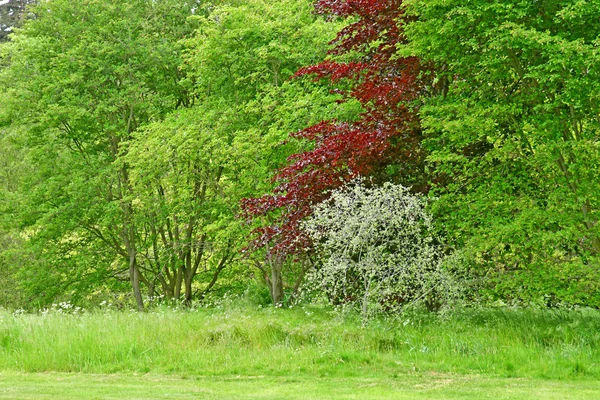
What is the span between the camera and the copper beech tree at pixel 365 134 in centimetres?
1131

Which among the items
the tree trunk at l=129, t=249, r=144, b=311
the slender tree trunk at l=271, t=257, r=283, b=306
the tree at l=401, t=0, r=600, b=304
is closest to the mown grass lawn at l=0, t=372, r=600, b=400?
the tree at l=401, t=0, r=600, b=304

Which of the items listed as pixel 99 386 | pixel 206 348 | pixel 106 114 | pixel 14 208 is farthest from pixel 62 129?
pixel 99 386

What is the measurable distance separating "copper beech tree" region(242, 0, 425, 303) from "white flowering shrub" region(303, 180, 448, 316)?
1.97ft

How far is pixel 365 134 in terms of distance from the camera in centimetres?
1105

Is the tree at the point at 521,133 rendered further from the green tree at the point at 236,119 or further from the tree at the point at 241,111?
the tree at the point at 241,111

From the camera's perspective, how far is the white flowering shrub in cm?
1018

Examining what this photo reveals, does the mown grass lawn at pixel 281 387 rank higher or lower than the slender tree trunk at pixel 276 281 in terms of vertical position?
lower

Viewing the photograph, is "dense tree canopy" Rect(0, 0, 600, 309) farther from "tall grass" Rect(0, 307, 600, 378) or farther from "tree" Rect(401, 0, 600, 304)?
"tall grass" Rect(0, 307, 600, 378)

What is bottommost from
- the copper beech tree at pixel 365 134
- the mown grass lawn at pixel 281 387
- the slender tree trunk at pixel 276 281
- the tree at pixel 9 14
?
the mown grass lawn at pixel 281 387

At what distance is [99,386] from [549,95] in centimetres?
755

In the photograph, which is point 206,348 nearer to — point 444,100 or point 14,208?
point 444,100

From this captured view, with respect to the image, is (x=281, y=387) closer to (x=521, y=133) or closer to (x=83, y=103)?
(x=521, y=133)

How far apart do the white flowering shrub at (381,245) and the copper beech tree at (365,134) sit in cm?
60

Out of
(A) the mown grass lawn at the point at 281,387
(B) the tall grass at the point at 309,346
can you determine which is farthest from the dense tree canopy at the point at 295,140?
(A) the mown grass lawn at the point at 281,387
